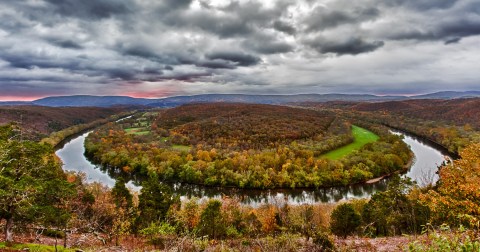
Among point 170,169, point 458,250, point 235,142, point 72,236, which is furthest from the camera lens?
point 235,142

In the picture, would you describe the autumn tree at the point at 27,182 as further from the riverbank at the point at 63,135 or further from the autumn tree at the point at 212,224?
the riverbank at the point at 63,135

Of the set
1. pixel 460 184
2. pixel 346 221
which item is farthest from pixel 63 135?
pixel 460 184

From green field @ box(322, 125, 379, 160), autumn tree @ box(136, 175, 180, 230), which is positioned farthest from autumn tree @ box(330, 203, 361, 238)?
green field @ box(322, 125, 379, 160)

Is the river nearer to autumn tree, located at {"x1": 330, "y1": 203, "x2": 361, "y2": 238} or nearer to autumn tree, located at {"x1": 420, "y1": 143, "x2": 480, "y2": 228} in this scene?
autumn tree, located at {"x1": 330, "y1": 203, "x2": 361, "y2": 238}

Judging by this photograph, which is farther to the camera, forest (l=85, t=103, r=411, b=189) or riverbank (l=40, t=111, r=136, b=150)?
riverbank (l=40, t=111, r=136, b=150)

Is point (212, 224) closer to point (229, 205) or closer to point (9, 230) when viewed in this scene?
point (229, 205)

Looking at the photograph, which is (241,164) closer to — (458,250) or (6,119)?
(458,250)

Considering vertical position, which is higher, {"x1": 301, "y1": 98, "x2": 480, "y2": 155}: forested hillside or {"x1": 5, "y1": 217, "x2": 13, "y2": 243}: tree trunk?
{"x1": 5, "y1": 217, "x2": 13, "y2": 243}: tree trunk

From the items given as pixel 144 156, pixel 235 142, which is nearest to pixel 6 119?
pixel 144 156
